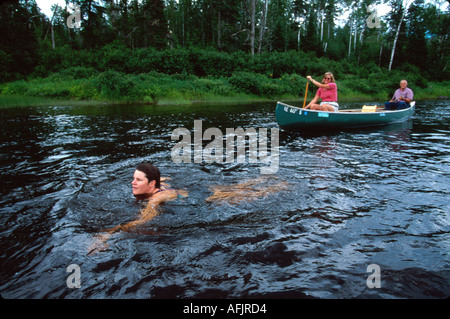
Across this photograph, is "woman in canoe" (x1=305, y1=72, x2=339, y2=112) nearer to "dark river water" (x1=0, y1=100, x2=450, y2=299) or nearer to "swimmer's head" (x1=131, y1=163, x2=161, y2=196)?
"dark river water" (x1=0, y1=100, x2=450, y2=299)

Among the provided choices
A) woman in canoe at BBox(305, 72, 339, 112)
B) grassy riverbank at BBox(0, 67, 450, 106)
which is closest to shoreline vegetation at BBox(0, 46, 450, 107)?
grassy riverbank at BBox(0, 67, 450, 106)

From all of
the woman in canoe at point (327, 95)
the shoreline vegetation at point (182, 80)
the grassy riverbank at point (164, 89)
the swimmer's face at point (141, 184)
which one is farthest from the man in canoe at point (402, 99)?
the swimmer's face at point (141, 184)

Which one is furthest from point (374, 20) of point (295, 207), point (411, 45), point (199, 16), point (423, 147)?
point (295, 207)

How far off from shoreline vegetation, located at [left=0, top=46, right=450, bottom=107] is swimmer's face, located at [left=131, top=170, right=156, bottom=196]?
59.5 ft

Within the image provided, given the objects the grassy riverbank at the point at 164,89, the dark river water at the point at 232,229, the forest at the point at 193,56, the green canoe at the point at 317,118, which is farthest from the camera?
the forest at the point at 193,56

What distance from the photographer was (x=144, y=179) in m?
4.75

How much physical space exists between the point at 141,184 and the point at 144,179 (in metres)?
0.09

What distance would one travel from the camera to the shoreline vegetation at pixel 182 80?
2211 centimetres

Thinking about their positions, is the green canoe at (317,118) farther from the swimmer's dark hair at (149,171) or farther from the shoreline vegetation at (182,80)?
the shoreline vegetation at (182,80)

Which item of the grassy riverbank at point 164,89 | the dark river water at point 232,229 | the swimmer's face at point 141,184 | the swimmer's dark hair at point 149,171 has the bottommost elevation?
the dark river water at point 232,229

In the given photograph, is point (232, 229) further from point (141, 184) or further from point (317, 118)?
point (317, 118)

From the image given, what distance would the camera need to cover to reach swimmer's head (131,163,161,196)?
187 inches

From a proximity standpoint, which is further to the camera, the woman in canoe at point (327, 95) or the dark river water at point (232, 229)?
the woman in canoe at point (327, 95)

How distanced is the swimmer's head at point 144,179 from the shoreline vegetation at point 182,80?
18.1m
